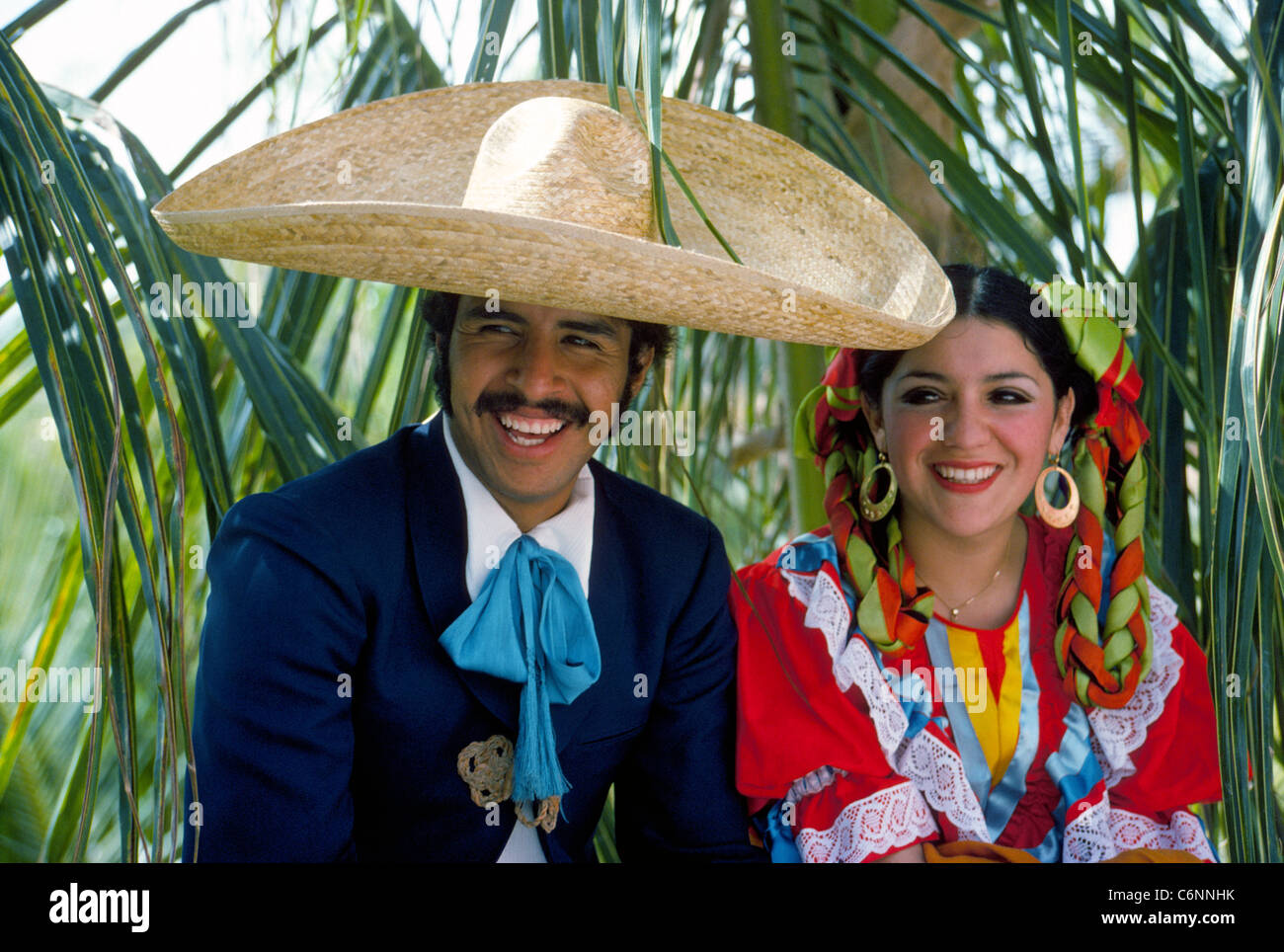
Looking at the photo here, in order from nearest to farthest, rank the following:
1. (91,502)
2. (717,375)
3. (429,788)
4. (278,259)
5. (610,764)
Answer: (91,502) < (278,259) < (429,788) < (610,764) < (717,375)

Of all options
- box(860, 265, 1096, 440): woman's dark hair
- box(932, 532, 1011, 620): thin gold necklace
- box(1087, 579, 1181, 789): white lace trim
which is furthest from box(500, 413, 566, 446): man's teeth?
box(1087, 579, 1181, 789): white lace trim

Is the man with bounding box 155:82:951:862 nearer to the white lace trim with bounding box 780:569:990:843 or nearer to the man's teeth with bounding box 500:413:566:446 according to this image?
the man's teeth with bounding box 500:413:566:446

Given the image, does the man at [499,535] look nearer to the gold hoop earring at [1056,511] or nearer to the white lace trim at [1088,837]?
the gold hoop earring at [1056,511]

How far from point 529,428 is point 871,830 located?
576 millimetres

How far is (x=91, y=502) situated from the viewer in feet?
3.26

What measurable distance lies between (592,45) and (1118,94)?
729 millimetres

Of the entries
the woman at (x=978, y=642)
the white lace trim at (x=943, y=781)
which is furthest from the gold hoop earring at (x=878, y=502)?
the white lace trim at (x=943, y=781)

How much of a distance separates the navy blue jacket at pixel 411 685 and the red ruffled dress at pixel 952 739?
0.23 ft

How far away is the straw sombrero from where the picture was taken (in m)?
1.02

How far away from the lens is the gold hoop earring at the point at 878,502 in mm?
1346

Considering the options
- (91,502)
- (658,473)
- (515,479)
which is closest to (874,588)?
(658,473)

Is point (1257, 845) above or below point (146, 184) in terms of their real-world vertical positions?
below

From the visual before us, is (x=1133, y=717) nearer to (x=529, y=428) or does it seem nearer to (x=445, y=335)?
(x=529, y=428)

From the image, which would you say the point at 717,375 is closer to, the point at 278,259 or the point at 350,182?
the point at 350,182
